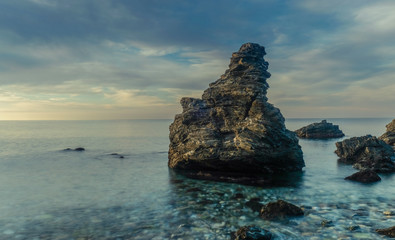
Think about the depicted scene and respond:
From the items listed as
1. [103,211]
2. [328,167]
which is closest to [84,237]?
[103,211]

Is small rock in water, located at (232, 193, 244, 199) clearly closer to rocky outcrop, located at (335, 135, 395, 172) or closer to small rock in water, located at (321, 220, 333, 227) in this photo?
small rock in water, located at (321, 220, 333, 227)

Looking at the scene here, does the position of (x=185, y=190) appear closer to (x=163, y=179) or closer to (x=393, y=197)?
(x=163, y=179)

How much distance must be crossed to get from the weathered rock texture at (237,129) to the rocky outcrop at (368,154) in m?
9.97

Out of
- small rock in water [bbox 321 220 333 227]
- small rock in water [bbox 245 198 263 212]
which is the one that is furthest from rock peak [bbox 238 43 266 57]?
small rock in water [bbox 321 220 333 227]

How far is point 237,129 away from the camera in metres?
30.1

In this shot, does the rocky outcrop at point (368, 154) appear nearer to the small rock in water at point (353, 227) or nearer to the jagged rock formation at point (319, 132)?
the small rock in water at point (353, 227)

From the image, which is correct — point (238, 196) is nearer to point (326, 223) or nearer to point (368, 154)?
point (326, 223)

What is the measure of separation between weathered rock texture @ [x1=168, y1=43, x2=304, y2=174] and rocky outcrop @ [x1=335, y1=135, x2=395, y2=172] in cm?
997

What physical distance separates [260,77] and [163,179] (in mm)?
17361

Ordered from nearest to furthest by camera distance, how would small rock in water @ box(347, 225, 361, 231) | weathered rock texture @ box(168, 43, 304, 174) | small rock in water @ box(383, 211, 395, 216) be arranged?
small rock in water @ box(347, 225, 361, 231), small rock in water @ box(383, 211, 395, 216), weathered rock texture @ box(168, 43, 304, 174)

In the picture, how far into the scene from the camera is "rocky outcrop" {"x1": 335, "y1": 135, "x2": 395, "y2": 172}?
33.0 m

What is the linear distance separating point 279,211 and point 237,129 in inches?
567

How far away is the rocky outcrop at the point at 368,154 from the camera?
33031 mm

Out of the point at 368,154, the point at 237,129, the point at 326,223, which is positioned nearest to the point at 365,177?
the point at 368,154
